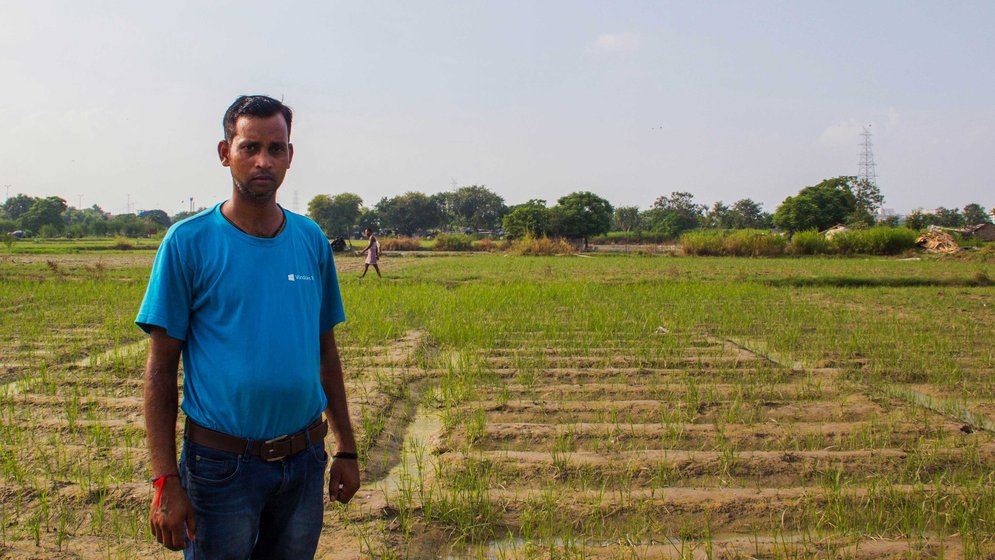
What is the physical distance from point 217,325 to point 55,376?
16.5 ft

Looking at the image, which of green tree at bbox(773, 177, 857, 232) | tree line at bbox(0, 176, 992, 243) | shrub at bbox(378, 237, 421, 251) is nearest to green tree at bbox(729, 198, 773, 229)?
tree line at bbox(0, 176, 992, 243)

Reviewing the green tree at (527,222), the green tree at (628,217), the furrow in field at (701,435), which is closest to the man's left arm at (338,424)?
the furrow in field at (701,435)

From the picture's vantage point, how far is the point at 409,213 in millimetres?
71875

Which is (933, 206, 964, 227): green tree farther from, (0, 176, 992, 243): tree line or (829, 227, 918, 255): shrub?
(829, 227, 918, 255): shrub

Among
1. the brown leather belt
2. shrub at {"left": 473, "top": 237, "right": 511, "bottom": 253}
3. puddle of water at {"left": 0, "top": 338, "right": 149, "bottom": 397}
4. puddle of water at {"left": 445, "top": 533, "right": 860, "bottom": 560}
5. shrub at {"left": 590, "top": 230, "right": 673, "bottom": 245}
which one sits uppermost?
shrub at {"left": 590, "top": 230, "right": 673, "bottom": 245}

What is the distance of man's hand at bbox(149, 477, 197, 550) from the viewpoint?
168 centimetres

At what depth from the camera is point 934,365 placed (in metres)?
6.68

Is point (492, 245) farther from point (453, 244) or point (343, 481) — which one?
point (343, 481)

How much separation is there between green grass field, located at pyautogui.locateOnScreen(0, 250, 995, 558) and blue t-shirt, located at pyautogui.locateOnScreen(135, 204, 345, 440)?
4.53 ft

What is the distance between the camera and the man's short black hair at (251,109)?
191 centimetres

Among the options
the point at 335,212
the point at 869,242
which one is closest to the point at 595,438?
the point at 869,242

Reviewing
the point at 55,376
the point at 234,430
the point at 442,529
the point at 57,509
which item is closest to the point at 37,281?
the point at 55,376

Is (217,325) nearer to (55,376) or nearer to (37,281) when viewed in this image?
Answer: (55,376)

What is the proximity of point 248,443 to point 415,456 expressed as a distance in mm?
2475
